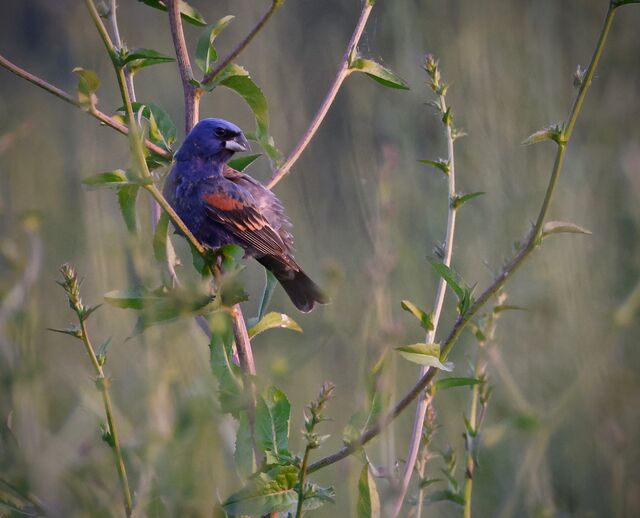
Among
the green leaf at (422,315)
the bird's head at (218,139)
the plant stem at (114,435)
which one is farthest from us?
the bird's head at (218,139)

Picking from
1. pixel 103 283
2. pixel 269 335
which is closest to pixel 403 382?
pixel 269 335

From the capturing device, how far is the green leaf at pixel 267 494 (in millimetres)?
1451

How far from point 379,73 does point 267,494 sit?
932mm

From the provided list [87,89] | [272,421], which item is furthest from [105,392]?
[87,89]

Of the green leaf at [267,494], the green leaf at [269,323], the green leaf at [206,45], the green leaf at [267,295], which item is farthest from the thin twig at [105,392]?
the green leaf at [206,45]

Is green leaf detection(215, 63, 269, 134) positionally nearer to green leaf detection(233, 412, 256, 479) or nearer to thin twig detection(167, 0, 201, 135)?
thin twig detection(167, 0, 201, 135)

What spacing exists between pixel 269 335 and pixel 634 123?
2441mm

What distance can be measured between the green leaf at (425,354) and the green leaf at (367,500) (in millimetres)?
199

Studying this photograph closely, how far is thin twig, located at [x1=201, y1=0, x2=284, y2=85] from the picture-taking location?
68.0 inches

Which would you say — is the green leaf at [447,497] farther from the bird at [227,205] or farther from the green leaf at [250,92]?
the bird at [227,205]

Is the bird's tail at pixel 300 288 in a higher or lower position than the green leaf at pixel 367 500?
higher

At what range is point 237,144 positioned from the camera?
2717 millimetres

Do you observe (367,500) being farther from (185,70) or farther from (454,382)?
(185,70)

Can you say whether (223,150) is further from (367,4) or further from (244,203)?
(367,4)
